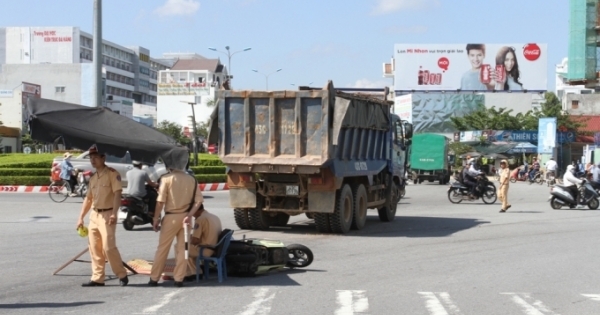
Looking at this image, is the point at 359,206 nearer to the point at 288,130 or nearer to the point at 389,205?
the point at 288,130

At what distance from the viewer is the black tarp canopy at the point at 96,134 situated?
10.7 meters

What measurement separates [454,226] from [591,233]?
3.07 meters

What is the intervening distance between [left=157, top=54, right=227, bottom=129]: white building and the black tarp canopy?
10694cm

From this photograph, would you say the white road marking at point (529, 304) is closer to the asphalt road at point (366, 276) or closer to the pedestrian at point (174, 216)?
the asphalt road at point (366, 276)

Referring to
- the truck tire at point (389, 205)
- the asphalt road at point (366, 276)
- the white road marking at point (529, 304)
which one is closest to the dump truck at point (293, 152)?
the asphalt road at point (366, 276)

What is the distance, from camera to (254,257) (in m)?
11.3

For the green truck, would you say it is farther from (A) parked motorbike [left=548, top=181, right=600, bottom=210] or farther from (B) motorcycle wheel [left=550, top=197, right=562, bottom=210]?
(B) motorcycle wheel [left=550, top=197, right=562, bottom=210]

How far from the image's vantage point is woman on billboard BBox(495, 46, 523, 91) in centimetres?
9381

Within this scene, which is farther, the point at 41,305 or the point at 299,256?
the point at 299,256

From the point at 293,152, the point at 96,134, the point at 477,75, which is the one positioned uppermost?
the point at 477,75

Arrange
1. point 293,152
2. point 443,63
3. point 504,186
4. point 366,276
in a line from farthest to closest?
point 443,63 < point 504,186 < point 293,152 < point 366,276

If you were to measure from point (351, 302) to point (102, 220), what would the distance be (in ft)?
10.4

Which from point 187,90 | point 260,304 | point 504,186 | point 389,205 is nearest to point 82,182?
point 389,205

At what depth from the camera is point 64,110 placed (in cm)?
1094
